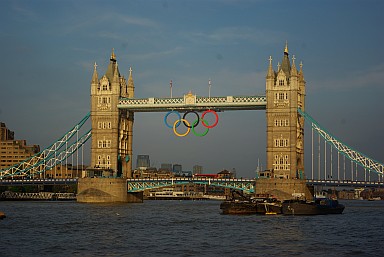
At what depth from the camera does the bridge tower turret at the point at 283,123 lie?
150 meters

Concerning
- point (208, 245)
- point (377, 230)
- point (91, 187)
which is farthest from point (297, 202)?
point (91, 187)

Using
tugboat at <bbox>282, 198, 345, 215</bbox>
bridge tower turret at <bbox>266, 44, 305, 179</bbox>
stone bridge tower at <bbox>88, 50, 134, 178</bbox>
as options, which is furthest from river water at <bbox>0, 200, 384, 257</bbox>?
stone bridge tower at <bbox>88, 50, 134, 178</bbox>

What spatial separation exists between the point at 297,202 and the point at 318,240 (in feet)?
135

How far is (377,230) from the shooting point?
84.6m

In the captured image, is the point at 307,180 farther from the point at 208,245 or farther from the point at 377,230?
the point at 208,245

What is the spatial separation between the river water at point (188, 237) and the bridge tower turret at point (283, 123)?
49.7 m

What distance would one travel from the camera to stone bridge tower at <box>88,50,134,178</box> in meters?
162

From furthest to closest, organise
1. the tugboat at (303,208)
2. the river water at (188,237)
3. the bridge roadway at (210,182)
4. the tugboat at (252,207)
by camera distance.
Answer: the bridge roadway at (210,182) → the tugboat at (252,207) → the tugboat at (303,208) → the river water at (188,237)

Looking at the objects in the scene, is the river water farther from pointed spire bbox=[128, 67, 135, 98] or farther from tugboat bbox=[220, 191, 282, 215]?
pointed spire bbox=[128, 67, 135, 98]

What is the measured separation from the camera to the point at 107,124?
534ft

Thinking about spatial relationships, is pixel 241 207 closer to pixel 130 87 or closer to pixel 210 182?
pixel 210 182

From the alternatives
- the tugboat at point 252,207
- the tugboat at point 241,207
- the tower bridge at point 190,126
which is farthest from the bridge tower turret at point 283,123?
the tugboat at point 241,207

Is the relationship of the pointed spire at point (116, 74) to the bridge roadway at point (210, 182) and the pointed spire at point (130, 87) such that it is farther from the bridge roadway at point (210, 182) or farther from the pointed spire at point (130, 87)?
the bridge roadway at point (210, 182)

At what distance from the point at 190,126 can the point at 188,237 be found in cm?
8612
